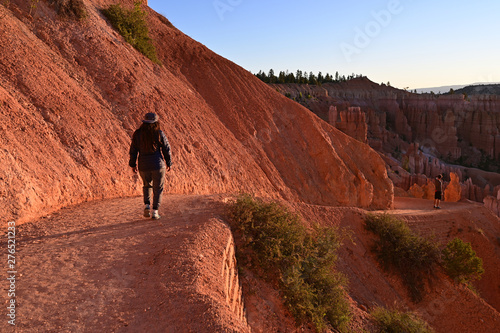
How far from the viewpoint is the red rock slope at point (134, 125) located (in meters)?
6.82

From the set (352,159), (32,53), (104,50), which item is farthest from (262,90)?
(32,53)

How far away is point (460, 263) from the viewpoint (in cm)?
1288

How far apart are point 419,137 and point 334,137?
52011 mm

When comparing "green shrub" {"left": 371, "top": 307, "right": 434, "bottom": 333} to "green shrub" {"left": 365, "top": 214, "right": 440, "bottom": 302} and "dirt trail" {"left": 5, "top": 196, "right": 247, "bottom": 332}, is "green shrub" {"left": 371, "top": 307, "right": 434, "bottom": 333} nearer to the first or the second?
"green shrub" {"left": 365, "top": 214, "right": 440, "bottom": 302}

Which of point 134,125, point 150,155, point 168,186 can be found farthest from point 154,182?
point 134,125

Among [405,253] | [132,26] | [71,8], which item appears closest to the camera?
[71,8]

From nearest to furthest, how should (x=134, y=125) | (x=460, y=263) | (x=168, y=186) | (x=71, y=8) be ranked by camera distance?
(x=168, y=186) → (x=134, y=125) → (x=71, y=8) → (x=460, y=263)

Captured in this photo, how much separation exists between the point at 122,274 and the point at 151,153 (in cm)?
228

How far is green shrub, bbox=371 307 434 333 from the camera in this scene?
790 cm

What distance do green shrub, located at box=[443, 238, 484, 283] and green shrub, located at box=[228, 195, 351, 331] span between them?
7.73m

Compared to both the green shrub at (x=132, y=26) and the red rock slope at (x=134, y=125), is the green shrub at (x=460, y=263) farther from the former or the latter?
the green shrub at (x=132, y=26)

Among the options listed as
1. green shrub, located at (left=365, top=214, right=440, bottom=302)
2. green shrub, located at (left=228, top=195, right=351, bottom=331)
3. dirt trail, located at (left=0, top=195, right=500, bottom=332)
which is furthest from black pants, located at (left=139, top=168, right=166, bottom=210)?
green shrub, located at (left=365, top=214, right=440, bottom=302)

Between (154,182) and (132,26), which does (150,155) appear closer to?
(154,182)

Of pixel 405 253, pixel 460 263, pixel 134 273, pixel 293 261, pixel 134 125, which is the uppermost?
pixel 134 125
